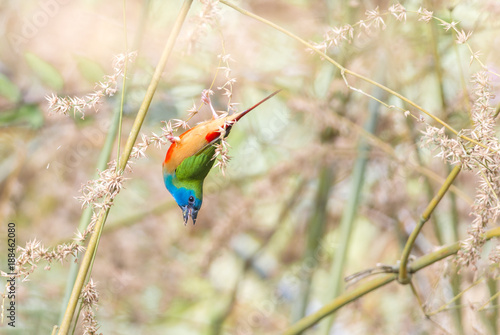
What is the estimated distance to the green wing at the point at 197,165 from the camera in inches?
23.1

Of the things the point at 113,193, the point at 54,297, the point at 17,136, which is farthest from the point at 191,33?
the point at 54,297

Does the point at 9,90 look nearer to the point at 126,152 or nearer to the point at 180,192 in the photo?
the point at 180,192

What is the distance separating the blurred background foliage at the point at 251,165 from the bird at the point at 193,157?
1.25ft

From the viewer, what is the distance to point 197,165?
2.02 feet

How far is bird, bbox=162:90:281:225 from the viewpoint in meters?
0.58

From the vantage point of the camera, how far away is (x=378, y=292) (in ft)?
5.72

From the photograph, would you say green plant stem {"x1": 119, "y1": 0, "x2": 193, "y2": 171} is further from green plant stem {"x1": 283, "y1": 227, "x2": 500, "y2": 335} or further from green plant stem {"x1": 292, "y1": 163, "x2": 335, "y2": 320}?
green plant stem {"x1": 292, "y1": 163, "x2": 335, "y2": 320}

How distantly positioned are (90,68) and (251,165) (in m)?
0.79

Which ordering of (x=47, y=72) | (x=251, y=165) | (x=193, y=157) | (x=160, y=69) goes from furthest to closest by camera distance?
1. (x=251, y=165)
2. (x=47, y=72)
3. (x=193, y=157)
4. (x=160, y=69)

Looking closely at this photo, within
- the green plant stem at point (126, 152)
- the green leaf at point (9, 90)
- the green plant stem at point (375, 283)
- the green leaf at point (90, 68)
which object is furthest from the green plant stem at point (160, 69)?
the green leaf at point (9, 90)

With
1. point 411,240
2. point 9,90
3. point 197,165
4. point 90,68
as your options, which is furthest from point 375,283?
point 9,90

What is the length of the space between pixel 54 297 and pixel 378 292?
0.96 meters

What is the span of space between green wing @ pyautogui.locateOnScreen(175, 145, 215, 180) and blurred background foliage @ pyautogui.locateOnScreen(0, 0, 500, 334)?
1.35 ft

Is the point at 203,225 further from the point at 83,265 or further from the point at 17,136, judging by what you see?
the point at 83,265
